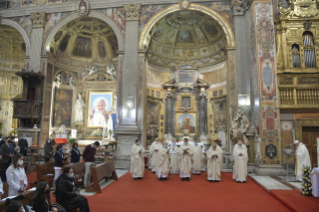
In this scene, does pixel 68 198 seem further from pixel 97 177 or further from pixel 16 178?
pixel 97 177

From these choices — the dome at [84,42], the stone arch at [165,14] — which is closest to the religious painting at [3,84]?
the dome at [84,42]

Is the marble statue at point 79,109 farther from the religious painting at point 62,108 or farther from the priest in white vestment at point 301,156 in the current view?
the priest in white vestment at point 301,156

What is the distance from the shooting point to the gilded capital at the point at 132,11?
42.9ft

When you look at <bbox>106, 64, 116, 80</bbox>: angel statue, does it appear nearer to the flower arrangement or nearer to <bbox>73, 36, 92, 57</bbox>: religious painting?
<bbox>73, 36, 92, 57</bbox>: religious painting

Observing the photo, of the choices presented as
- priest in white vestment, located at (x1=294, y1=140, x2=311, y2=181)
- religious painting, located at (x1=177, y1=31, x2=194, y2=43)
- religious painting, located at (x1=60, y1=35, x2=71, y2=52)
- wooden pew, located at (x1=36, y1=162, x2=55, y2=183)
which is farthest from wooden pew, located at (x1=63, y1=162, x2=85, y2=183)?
religious painting, located at (x1=177, y1=31, x2=194, y2=43)

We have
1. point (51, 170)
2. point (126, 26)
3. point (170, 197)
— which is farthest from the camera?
point (126, 26)

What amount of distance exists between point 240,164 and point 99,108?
11.3m

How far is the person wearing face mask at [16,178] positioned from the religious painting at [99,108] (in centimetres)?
1178

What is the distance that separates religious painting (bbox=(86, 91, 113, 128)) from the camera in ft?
55.2

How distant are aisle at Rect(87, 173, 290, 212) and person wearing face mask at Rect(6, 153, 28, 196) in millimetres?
1673

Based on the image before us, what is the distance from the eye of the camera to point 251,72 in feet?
36.2

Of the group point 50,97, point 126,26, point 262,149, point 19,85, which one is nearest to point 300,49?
point 262,149

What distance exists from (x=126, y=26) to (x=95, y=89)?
6.06 metres

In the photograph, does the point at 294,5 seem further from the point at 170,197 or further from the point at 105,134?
the point at 105,134
